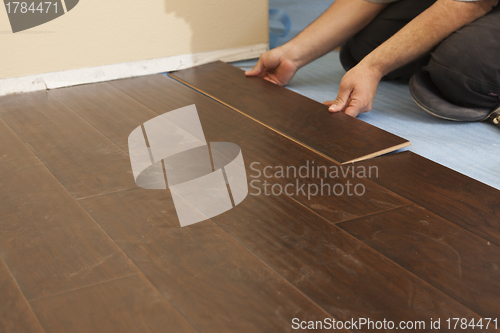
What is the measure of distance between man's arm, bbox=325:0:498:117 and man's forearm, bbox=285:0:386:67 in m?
0.37

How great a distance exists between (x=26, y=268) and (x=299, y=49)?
4.81ft

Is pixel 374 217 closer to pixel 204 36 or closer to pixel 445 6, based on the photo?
pixel 445 6

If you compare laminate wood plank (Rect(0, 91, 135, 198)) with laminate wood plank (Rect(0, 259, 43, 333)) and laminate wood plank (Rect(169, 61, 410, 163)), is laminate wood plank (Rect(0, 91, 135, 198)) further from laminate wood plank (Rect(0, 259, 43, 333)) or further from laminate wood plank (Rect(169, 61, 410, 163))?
laminate wood plank (Rect(169, 61, 410, 163))

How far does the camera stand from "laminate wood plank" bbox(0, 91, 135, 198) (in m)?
1.11

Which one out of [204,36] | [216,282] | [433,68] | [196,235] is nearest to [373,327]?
[216,282]

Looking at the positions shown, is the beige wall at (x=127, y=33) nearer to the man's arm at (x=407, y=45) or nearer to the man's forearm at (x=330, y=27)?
the man's forearm at (x=330, y=27)

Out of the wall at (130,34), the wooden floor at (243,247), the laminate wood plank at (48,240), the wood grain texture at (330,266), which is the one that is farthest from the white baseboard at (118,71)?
the wood grain texture at (330,266)

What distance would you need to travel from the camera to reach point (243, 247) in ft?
2.85

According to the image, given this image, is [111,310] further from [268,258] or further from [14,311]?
[268,258]

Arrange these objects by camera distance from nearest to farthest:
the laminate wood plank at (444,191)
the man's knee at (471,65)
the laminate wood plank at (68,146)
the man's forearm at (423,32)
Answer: the laminate wood plank at (444,191) → the laminate wood plank at (68,146) → the man's knee at (471,65) → the man's forearm at (423,32)

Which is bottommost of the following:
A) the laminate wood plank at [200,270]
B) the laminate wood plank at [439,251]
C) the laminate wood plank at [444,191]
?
the laminate wood plank at [444,191]

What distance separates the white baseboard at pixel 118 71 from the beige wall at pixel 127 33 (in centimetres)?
Result: 2

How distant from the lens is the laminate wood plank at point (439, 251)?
76 centimetres

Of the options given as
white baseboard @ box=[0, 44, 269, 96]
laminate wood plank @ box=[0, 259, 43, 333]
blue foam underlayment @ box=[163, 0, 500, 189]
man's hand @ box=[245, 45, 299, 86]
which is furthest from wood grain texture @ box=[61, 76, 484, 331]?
white baseboard @ box=[0, 44, 269, 96]
